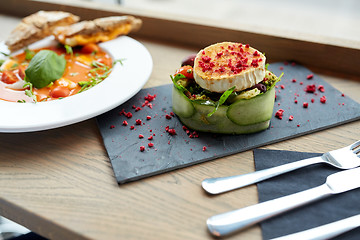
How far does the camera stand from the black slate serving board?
119 cm

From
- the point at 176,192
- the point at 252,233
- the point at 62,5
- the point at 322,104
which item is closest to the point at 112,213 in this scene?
the point at 176,192

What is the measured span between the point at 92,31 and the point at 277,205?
4.06 feet

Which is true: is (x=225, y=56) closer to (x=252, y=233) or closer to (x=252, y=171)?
(x=252, y=171)

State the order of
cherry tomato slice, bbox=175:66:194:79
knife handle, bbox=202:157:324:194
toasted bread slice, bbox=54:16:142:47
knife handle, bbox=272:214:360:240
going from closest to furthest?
1. knife handle, bbox=272:214:360:240
2. knife handle, bbox=202:157:324:194
3. cherry tomato slice, bbox=175:66:194:79
4. toasted bread slice, bbox=54:16:142:47

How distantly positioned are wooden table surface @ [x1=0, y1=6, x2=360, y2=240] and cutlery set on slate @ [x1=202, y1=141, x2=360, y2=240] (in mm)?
26

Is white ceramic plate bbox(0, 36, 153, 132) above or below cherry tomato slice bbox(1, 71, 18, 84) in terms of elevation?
above

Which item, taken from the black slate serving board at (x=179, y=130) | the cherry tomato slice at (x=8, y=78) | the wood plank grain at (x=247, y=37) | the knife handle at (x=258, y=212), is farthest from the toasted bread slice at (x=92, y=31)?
the knife handle at (x=258, y=212)

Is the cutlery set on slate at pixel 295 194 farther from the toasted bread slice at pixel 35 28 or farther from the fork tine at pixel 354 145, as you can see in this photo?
the toasted bread slice at pixel 35 28

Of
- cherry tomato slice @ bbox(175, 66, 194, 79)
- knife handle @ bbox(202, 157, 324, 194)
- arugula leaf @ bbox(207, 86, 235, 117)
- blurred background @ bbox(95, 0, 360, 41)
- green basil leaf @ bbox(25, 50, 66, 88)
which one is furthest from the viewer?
blurred background @ bbox(95, 0, 360, 41)

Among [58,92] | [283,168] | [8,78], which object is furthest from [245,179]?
[8,78]

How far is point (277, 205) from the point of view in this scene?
3.33 feet

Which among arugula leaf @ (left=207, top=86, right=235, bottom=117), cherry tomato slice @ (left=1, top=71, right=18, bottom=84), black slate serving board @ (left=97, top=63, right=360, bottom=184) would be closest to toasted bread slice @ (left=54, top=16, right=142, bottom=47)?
cherry tomato slice @ (left=1, top=71, right=18, bottom=84)

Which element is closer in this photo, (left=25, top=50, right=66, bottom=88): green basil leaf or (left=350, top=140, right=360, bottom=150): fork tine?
(left=350, top=140, right=360, bottom=150): fork tine

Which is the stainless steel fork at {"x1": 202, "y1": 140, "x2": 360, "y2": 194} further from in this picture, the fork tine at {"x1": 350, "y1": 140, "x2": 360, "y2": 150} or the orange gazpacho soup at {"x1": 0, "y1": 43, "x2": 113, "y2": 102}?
the orange gazpacho soup at {"x1": 0, "y1": 43, "x2": 113, "y2": 102}
